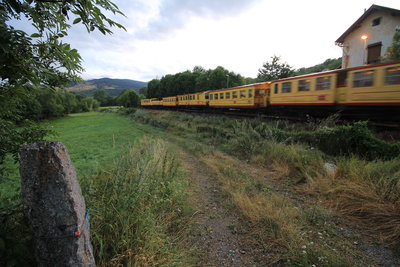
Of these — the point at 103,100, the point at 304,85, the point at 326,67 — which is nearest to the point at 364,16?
the point at 304,85

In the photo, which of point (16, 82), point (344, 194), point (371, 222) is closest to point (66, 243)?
point (16, 82)

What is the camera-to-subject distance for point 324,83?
10.5m

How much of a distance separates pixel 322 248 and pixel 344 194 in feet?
5.91

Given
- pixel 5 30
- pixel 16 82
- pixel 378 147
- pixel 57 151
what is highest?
pixel 5 30

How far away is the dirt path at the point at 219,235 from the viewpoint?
2566 mm

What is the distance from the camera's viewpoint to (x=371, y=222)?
3.14m

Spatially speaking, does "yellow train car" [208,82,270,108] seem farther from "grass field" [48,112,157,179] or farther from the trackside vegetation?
the trackside vegetation

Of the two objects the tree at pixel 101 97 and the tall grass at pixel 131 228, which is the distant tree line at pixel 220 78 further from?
the tree at pixel 101 97

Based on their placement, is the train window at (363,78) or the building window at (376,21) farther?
the building window at (376,21)

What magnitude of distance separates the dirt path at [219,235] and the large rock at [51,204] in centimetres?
183

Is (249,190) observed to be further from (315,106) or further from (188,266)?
(315,106)

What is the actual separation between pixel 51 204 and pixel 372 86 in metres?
11.9

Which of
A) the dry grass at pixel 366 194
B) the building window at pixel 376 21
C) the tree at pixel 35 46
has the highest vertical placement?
the building window at pixel 376 21

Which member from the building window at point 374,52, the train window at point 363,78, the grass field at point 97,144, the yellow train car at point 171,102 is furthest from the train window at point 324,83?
the yellow train car at point 171,102
